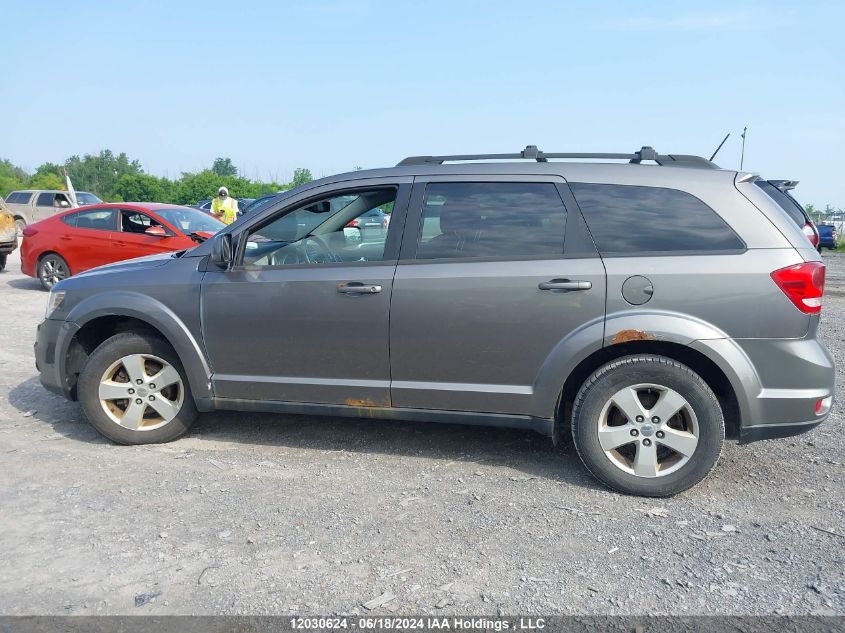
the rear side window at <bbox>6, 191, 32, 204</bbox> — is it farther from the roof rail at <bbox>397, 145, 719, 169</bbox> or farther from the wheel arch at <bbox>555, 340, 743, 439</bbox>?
the wheel arch at <bbox>555, 340, 743, 439</bbox>

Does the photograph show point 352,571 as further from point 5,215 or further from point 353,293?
point 5,215

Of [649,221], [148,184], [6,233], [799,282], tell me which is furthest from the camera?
[148,184]

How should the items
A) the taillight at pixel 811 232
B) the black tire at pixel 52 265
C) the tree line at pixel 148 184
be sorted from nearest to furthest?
the taillight at pixel 811 232 → the black tire at pixel 52 265 → the tree line at pixel 148 184

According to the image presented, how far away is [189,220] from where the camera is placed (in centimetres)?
1113

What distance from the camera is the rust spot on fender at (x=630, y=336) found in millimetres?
3820

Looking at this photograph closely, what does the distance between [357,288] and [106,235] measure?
28.6 ft

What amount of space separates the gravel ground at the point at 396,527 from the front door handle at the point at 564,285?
3.83 ft

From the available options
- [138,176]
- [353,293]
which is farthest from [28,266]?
[138,176]

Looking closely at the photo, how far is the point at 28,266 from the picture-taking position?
12000 millimetres

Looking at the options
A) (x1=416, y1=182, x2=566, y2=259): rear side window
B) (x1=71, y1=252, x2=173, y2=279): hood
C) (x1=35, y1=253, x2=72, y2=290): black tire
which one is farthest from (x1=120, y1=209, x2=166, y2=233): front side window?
(x1=416, y1=182, x2=566, y2=259): rear side window

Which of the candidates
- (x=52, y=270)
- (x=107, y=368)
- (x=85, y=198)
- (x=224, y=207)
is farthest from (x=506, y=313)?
(x=85, y=198)

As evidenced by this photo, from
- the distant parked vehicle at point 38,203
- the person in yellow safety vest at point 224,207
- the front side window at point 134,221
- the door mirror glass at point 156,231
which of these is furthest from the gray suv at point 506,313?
the distant parked vehicle at point 38,203

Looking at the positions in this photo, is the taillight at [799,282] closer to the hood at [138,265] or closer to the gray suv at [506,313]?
the gray suv at [506,313]

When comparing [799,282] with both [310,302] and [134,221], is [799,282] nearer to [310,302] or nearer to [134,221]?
[310,302]
